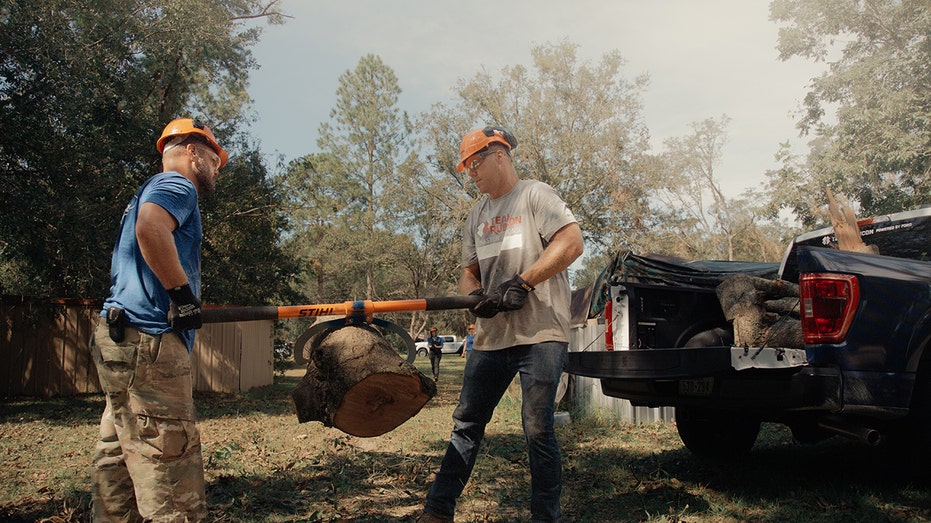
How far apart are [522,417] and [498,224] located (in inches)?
43.4

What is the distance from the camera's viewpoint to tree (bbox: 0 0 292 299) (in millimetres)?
9680

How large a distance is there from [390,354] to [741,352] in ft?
6.75

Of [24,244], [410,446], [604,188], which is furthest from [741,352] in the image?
[604,188]

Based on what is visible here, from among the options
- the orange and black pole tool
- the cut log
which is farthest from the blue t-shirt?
the cut log

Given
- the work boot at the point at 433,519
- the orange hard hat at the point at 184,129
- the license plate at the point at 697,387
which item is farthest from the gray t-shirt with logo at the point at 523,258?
the orange hard hat at the point at 184,129

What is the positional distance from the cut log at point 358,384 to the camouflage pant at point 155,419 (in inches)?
26.9

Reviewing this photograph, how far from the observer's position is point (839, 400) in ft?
12.1

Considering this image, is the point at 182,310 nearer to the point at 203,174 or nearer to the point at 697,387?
the point at 203,174

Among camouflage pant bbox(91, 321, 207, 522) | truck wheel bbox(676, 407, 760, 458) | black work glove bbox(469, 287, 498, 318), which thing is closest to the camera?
camouflage pant bbox(91, 321, 207, 522)

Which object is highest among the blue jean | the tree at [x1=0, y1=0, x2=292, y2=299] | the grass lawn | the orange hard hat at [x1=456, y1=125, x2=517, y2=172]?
the tree at [x1=0, y1=0, x2=292, y2=299]

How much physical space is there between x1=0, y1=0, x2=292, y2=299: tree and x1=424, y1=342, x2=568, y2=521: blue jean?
337 inches

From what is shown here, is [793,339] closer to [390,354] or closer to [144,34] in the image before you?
[390,354]

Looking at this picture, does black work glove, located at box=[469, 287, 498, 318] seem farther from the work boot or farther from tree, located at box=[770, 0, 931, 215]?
tree, located at box=[770, 0, 931, 215]

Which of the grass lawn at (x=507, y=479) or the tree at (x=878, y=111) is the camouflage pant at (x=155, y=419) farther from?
the tree at (x=878, y=111)
